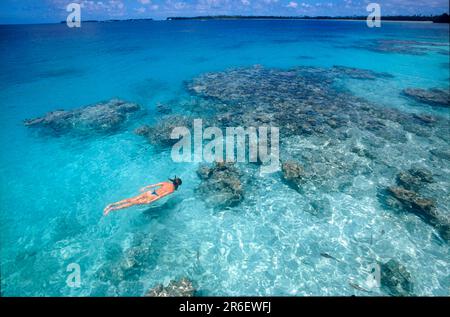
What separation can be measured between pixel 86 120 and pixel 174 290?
18.7 meters

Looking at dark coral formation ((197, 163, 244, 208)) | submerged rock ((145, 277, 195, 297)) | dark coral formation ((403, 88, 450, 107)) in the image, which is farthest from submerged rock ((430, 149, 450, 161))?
submerged rock ((145, 277, 195, 297))

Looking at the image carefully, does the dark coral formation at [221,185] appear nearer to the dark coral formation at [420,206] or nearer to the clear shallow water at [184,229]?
the clear shallow water at [184,229]

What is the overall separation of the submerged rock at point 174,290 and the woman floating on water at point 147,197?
4.75 m

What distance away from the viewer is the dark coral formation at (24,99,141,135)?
21.3 meters

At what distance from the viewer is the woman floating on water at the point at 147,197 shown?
12852 millimetres

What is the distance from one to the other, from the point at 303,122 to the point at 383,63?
34275 mm

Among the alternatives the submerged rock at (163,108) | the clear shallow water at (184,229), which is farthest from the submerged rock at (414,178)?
the submerged rock at (163,108)

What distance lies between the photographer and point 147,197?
1317 centimetres

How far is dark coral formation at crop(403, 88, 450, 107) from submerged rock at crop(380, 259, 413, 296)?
23.8 metres

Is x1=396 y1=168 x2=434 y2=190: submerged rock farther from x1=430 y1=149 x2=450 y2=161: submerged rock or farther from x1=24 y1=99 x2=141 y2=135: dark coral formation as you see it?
x1=24 y1=99 x2=141 y2=135: dark coral formation

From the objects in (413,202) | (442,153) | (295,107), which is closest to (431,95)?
(442,153)

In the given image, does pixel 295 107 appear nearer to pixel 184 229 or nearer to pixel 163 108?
pixel 163 108

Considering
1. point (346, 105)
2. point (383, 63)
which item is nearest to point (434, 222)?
point (346, 105)
